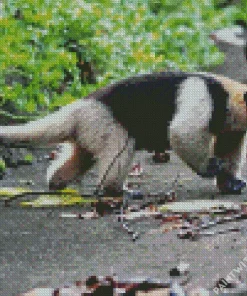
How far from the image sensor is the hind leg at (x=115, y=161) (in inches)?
280

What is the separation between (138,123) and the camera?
7.21m

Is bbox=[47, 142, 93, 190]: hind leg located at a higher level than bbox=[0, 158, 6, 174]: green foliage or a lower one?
higher

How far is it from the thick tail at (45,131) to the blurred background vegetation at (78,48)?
1907 mm

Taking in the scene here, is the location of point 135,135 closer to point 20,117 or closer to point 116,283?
point 20,117

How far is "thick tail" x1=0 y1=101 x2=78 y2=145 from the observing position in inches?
283

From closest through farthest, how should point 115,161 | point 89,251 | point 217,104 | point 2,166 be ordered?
point 89,251, point 115,161, point 217,104, point 2,166

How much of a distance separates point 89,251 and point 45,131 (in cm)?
201

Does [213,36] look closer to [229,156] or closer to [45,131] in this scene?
[229,156]

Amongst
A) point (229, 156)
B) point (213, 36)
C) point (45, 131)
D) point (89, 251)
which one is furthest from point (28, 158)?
point (213, 36)

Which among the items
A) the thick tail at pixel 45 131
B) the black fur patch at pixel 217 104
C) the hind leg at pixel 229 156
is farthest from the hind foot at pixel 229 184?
the thick tail at pixel 45 131

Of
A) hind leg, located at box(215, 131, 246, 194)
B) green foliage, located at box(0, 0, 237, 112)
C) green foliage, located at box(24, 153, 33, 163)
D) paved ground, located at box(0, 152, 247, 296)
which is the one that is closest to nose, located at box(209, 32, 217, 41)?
green foliage, located at box(0, 0, 237, 112)

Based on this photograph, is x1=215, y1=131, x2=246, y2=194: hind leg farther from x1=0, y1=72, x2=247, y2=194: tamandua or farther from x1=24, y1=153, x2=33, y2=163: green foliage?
x1=24, y1=153, x2=33, y2=163: green foliage

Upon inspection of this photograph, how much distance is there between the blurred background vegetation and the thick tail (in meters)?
1.91

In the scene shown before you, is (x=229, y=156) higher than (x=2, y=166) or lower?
higher
